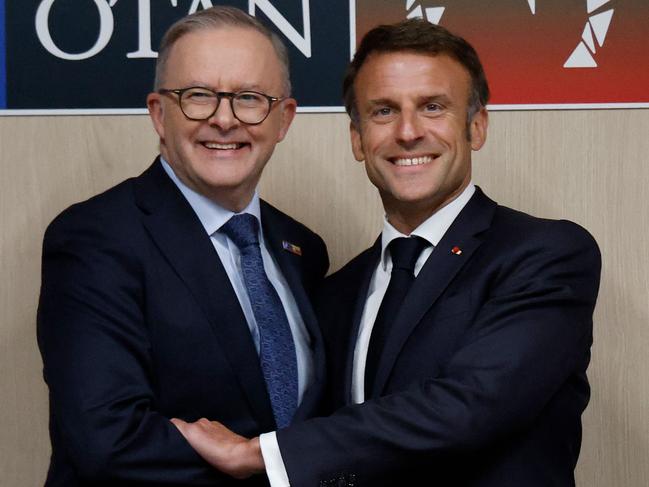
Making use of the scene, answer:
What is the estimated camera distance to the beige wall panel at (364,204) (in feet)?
9.70

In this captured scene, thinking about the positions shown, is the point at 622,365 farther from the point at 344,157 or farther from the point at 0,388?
the point at 0,388

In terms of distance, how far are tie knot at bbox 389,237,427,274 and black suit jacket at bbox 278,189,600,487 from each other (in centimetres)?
8

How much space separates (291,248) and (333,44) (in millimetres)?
667

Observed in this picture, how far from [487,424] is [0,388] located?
5.08 feet

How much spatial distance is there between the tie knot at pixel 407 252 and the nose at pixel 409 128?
0.20 metres

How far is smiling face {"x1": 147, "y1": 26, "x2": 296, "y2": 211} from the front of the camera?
219 centimetres

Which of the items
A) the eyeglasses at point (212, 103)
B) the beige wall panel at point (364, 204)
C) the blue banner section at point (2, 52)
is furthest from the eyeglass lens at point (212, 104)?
the blue banner section at point (2, 52)

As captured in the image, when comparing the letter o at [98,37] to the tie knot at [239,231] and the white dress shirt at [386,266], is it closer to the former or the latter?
the tie knot at [239,231]

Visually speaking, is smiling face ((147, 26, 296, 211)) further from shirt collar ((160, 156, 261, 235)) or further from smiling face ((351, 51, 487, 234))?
smiling face ((351, 51, 487, 234))

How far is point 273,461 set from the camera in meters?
2.00

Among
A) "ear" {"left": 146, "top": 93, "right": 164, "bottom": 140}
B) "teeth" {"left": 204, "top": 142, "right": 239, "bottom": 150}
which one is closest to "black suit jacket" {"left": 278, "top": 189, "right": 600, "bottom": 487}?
"teeth" {"left": 204, "top": 142, "right": 239, "bottom": 150}

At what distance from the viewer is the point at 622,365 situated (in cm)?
296

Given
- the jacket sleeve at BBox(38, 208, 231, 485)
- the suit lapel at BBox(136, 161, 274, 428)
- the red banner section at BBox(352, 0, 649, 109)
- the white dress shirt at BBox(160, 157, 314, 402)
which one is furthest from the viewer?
the red banner section at BBox(352, 0, 649, 109)

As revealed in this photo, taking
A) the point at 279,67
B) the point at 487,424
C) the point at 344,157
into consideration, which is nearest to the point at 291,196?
the point at 344,157
